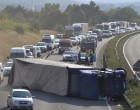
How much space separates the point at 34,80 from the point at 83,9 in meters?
153

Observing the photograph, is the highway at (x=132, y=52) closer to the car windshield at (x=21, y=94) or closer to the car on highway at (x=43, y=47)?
the car on highway at (x=43, y=47)

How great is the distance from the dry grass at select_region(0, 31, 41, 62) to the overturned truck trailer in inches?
1541

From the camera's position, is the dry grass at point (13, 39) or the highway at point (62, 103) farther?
the dry grass at point (13, 39)

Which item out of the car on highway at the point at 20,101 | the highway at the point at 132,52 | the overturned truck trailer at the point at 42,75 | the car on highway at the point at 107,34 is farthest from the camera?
the car on highway at the point at 107,34

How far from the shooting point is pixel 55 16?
513 feet

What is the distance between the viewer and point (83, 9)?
19238 centimetres

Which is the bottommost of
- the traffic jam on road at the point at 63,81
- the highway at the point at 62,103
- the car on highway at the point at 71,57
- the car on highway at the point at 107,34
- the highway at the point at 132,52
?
the car on highway at the point at 107,34

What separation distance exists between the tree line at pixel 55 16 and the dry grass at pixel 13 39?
17095 millimetres

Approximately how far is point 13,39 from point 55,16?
186 ft

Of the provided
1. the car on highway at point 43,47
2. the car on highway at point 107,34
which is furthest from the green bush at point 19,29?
the car on highway at point 43,47

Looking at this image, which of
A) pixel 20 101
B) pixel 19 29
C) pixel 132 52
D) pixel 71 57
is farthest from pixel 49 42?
pixel 20 101

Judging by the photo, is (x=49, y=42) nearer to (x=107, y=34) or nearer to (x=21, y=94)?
(x=107, y=34)

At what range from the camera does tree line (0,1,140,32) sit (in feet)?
505

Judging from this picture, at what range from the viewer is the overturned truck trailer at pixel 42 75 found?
3712cm
